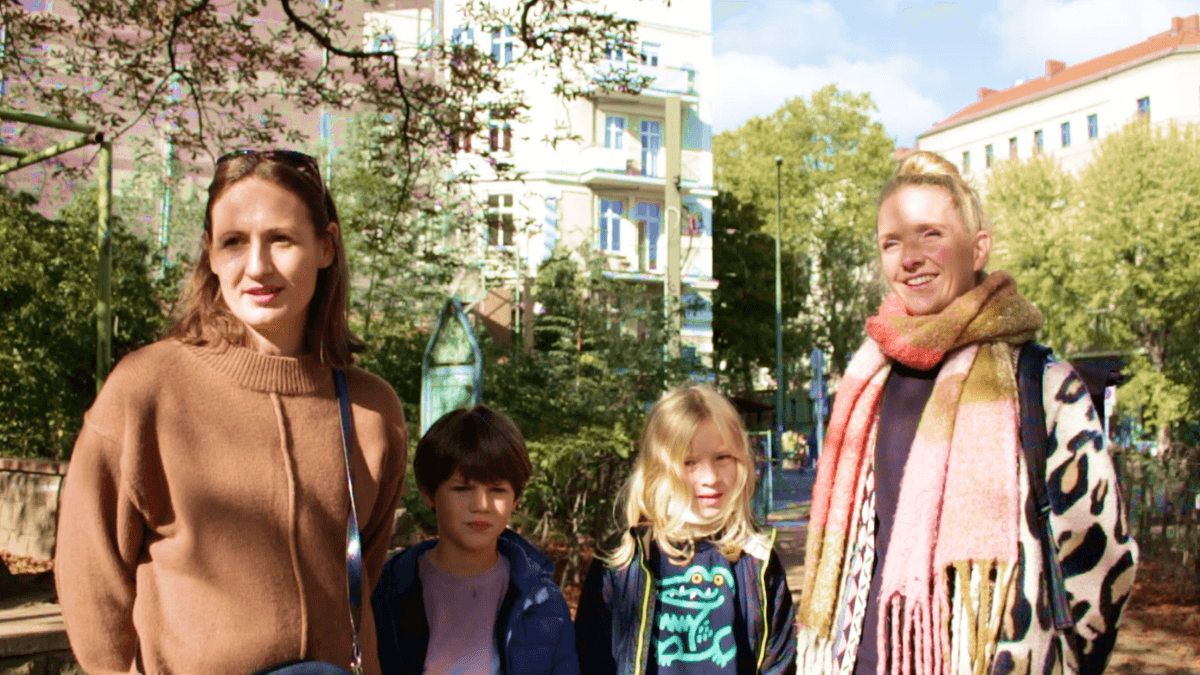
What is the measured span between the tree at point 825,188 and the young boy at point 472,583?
3297cm

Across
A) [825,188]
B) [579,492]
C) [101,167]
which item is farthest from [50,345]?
[825,188]

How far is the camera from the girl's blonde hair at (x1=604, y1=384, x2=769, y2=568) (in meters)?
2.62

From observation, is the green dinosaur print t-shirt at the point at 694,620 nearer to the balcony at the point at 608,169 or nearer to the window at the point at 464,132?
the window at the point at 464,132

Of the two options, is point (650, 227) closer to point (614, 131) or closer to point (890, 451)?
point (614, 131)

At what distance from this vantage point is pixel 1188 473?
887 cm

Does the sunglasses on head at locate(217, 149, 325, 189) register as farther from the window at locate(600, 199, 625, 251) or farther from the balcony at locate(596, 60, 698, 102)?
the balcony at locate(596, 60, 698, 102)

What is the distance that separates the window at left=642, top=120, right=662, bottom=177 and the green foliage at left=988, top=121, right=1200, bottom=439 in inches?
448

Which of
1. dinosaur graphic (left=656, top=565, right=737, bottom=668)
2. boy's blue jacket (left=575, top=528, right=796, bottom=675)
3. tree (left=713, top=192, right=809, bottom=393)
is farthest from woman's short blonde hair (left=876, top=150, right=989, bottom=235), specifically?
tree (left=713, top=192, right=809, bottom=393)

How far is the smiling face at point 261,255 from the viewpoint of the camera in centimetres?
187

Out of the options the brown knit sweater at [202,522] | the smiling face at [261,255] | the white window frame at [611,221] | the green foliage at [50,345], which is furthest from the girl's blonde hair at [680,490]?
the white window frame at [611,221]

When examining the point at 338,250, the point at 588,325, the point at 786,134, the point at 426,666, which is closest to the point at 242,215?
the point at 338,250

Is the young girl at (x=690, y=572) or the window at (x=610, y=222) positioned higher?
the window at (x=610, y=222)

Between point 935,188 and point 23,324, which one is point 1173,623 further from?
point 23,324

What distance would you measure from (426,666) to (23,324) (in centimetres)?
792
